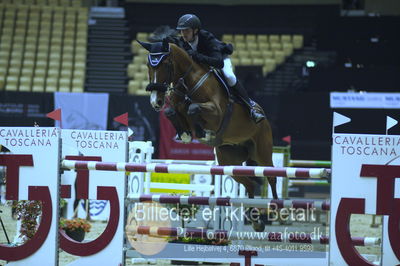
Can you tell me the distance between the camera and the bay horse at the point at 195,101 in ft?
18.5

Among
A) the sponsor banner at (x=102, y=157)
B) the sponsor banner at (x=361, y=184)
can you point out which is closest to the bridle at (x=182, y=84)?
the sponsor banner at (x=102, y=157)

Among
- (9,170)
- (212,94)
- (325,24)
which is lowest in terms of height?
(9,170)

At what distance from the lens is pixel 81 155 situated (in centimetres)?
557

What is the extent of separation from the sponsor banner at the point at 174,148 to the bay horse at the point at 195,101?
22.2ft

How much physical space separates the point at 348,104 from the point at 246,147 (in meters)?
6.48

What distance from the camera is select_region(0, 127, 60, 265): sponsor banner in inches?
190

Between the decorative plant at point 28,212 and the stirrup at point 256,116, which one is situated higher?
the stirrup at point 256,116

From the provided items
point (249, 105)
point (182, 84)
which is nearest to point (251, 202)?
point (182, 84)

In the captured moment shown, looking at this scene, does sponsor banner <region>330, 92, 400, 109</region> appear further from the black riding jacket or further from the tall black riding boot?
the black riding jacket

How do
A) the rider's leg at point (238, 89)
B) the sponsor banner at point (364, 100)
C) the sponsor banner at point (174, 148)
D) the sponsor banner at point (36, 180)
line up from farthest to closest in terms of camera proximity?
the sponsor banner at point (174, 148), the sponsor banner at point (364, 100), the rider's leg at point (238, 89), the sponsor banner at point (36, 180)

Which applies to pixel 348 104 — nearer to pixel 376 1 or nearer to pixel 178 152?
pixel 178 152

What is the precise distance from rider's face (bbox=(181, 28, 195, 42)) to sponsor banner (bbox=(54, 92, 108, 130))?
773 centimetres

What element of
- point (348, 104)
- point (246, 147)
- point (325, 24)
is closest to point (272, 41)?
point (325, 24)

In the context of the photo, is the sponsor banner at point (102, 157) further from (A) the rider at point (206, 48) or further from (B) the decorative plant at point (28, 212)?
(A) the rider at point (206, 48)
